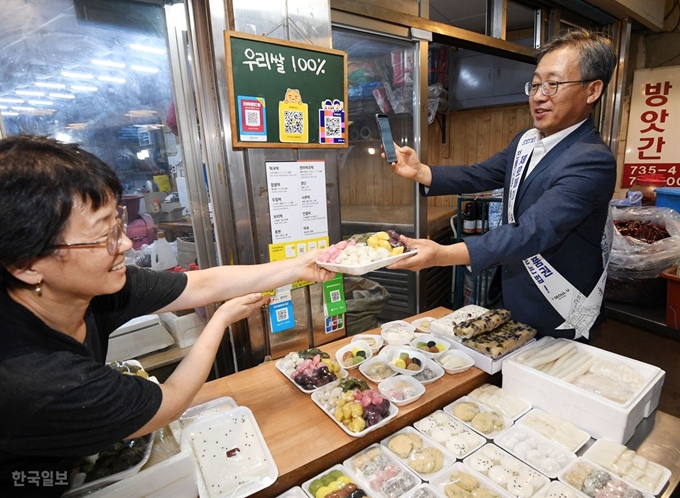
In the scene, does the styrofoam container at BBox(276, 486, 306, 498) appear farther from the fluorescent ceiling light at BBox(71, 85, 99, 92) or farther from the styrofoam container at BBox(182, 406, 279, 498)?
the fluorescent ceiling light at BBox(71, 85, 99, 92)

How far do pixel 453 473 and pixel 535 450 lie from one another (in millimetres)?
323

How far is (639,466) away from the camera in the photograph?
123 cm

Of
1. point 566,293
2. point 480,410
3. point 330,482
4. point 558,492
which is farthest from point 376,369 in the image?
point 566,293

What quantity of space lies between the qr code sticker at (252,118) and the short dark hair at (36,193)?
37.9 inches

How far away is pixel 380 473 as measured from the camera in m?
1.28

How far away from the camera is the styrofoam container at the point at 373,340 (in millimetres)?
1991

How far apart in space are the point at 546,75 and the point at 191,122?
5.61 feet

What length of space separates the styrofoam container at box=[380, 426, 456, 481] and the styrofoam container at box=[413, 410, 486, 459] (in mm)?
20

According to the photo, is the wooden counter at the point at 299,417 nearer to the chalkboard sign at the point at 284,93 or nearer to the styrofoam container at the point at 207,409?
the styrofoam container at the point at 207,409

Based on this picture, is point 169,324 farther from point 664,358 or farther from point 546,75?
point 664,358

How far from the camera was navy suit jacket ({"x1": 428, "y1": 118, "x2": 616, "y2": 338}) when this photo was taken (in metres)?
1.51

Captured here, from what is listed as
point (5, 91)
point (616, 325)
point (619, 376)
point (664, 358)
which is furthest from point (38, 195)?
point (616, 325)

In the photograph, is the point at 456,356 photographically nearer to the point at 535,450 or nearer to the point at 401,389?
the point at 401,389

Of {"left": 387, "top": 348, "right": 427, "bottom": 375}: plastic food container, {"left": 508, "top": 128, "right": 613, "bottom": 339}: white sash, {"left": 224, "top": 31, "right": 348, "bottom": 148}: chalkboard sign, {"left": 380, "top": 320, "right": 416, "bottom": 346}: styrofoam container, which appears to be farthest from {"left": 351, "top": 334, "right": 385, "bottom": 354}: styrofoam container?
{"left": 224, "top": 31, "right": 348, "bottom": 148}: chalkboard sign
